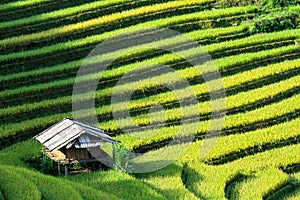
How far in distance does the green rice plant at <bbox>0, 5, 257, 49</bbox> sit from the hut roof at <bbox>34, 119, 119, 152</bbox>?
690cm

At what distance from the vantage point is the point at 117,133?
71.3 feet

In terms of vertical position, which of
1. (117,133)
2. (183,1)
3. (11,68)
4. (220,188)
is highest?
(183,1)

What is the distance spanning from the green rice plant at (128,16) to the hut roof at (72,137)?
6903mm

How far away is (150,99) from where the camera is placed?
76.1ft

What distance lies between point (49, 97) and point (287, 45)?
25.1 feet

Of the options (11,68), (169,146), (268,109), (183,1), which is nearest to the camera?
(169,146)

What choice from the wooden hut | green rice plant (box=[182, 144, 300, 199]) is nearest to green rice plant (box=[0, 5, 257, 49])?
the wooden hut

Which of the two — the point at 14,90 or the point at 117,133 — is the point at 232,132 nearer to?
the point at 117,133

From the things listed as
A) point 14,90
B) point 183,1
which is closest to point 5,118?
point 14,90

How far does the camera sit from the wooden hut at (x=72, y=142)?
19078 mm

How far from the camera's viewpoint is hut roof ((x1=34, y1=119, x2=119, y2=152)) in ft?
62.5

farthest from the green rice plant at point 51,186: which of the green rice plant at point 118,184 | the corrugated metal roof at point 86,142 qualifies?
the corrugated metal roof at point 86,142

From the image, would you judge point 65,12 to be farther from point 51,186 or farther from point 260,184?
point 51,186

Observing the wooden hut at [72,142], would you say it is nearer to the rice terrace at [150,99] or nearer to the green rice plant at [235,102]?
the rice terrace at [150,99]
